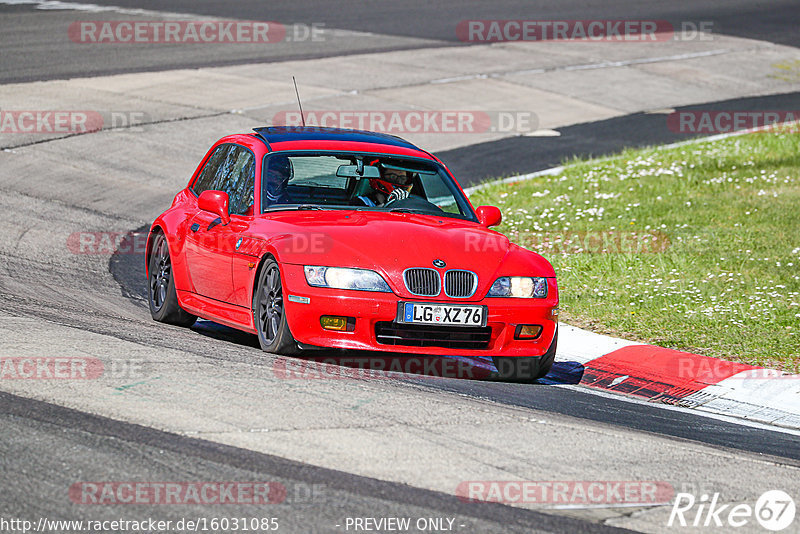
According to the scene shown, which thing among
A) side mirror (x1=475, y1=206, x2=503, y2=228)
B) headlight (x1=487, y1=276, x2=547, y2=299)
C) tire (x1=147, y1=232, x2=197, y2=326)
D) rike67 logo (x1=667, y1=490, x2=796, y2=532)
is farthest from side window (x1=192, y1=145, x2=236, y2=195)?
rike67 logo (x1=667, y1=490, x2=796, y2=532)

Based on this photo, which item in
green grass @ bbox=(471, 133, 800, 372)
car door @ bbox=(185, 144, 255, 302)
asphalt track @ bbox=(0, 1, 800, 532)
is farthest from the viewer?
green grass @ bbox=(471, 133, 800, 372)

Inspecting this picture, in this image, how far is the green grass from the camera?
9820 millimetres

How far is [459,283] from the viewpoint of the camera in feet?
25.1

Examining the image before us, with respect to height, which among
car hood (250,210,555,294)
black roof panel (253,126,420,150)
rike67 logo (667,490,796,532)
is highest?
black roof panel (253,126,420,150)

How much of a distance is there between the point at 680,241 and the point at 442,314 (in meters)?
5.74

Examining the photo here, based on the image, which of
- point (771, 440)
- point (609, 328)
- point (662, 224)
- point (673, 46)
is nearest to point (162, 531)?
point (771, 440)

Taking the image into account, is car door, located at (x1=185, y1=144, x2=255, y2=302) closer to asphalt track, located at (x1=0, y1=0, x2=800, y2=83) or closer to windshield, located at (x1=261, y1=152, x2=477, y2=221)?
windshield, located at (x1=261, y1=152, x2=477, y2=221)

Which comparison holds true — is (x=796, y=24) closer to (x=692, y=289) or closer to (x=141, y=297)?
(x=692, y=289)

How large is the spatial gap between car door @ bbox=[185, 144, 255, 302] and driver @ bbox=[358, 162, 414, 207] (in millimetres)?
901

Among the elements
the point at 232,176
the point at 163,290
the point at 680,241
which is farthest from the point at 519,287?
the point at 680,241

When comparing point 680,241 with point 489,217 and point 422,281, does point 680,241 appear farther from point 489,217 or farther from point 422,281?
point 422,281

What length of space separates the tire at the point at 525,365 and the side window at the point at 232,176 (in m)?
2.13

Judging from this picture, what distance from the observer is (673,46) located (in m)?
28.6

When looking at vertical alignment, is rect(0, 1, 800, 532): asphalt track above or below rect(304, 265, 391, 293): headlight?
below
